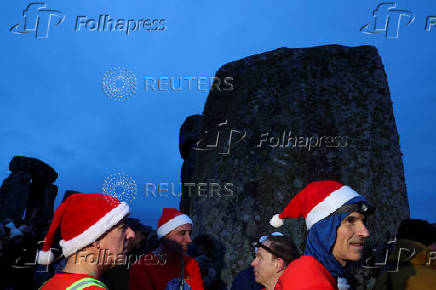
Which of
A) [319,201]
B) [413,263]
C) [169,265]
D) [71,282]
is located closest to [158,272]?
[169,265]

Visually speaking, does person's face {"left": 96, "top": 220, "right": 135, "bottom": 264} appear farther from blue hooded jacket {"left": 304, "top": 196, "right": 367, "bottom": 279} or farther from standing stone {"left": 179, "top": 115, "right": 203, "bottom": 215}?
standing stone {"left": 179, "top": 115, "right": 203, "bottom": 215}

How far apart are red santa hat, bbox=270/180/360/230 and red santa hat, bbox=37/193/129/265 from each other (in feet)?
3.53

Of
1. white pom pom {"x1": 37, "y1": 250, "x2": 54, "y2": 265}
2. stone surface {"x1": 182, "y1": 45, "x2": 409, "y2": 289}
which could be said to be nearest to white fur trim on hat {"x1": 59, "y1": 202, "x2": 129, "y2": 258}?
white pom pom {"x1": 37, "y1": 250, "x2": 54, "y2": 265}

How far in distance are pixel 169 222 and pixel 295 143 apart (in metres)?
2.30

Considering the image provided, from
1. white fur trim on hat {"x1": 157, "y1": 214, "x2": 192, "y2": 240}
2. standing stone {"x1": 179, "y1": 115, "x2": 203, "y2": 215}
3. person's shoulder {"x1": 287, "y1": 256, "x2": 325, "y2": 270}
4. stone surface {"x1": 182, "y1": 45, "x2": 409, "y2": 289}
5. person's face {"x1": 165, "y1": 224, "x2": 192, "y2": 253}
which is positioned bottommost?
Answer: person's shoulder {"x1": 287, "y1": 256, "x2": 325, "y2": 270}

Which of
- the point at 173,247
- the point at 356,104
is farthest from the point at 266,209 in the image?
the point at 356,104

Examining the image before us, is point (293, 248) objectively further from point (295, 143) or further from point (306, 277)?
point (295, 143)

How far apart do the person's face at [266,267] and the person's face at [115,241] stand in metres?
1.08

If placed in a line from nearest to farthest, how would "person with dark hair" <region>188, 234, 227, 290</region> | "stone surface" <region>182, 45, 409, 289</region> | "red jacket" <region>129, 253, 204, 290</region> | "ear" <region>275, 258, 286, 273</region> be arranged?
"ear" <region>275, 258, 286, 273</region> → "red jacket" <region>129, 253, 204, 290</region> → "person with dark hair" <region>188, 234, 227, 290</region> → "stone surface" <region>182, 45, 409, 289</region>

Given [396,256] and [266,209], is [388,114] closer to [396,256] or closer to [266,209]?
[266,209]

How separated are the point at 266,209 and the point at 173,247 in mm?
1744

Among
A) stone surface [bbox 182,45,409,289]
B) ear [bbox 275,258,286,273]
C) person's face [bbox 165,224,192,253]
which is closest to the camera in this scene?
ear [bbox 275,258,286,273]

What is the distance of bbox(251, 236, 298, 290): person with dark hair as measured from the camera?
104 inches

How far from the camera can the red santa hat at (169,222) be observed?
3.75 meters
